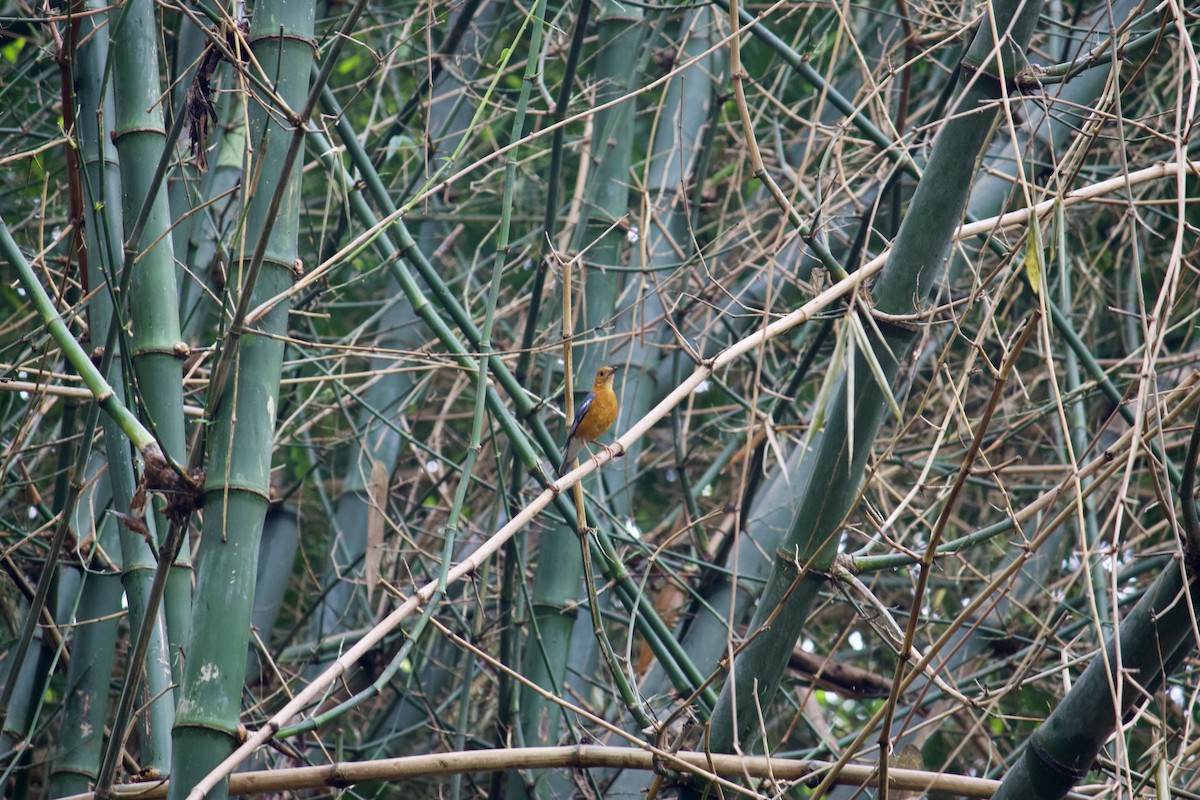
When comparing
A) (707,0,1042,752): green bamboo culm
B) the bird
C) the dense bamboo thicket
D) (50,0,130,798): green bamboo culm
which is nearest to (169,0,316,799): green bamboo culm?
the dense bamboo thicket

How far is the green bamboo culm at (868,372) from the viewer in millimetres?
2471

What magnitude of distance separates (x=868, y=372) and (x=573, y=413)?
0.83m

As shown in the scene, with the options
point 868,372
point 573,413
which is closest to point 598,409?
point 573,413

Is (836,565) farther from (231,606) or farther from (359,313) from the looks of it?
(359,313)

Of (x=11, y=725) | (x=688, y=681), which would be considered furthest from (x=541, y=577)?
(x=11, y=725)

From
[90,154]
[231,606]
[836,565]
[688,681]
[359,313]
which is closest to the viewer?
[231,606]

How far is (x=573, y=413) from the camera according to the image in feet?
9.81

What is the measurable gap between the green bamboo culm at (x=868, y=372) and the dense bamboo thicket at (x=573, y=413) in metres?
0.01

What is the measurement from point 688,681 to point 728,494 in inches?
128

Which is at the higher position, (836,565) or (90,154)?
(90,154)

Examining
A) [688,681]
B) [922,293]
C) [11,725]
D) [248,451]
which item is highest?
[922,293]

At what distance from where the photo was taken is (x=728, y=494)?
21.7 feet

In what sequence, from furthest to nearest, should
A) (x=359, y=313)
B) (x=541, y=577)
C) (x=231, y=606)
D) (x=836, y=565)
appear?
(x=359, y=313)
(x=541, y=577)
(x=836, y=565)
(x=231, y=606)

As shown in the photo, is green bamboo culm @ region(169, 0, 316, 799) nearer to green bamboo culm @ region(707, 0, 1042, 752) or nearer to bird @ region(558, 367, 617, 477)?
green bamboo culm @ region(707, 0, 1042, 752)
